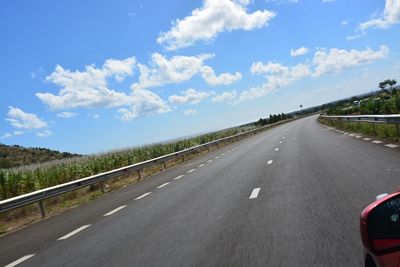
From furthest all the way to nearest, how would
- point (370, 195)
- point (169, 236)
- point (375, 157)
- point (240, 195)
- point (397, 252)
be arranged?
1. point (375, 157)
2. point (240, 195)
3. point (370, 195)
4. point (169, 236)
5. point (397, 252)

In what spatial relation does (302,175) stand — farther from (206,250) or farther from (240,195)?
(206,250)

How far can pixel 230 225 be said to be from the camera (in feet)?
29.9

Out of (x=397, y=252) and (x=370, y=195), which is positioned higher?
(x=397, y=252)

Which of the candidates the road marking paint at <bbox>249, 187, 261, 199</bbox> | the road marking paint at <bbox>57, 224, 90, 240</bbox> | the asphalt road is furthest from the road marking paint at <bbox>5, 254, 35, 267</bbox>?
the road marking paint at <bbox>249, 187, 261, 199</bbox>

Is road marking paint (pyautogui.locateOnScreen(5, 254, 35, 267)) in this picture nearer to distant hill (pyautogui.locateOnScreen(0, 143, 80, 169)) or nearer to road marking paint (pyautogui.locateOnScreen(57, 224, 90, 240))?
road marking paint (pyautogui.locateOnScreen(57, 224, 90, 240))

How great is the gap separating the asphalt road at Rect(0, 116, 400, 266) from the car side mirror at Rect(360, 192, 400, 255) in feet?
8.21

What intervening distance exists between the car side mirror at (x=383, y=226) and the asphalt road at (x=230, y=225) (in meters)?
2.50

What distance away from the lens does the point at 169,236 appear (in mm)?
8938

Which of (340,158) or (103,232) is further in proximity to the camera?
(340,158)

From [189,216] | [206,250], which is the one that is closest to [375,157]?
[189,216]

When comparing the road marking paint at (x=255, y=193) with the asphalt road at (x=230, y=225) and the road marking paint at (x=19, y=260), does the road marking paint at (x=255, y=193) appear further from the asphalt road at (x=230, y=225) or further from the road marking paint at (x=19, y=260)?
the road marking paint at (x=19, y=260)

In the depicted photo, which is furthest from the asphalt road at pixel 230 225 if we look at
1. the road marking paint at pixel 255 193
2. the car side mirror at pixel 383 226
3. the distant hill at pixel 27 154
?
the distant hill at pixel 27 154

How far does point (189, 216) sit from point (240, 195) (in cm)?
232

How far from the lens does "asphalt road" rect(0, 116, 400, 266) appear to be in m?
6.96
